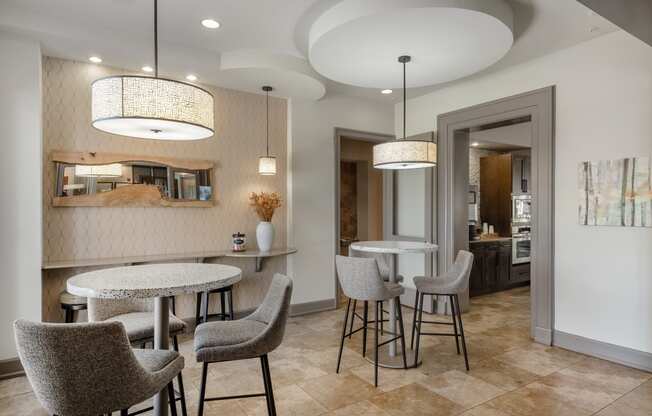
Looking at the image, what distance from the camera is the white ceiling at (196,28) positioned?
296 centimetres

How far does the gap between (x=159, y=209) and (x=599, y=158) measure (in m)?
4.33

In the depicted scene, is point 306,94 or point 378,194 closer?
point 306,94

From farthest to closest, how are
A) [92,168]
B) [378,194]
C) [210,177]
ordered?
[378,194], [210,177], [92,168]

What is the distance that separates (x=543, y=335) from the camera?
3861mm

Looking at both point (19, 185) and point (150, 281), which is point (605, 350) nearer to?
point (150, 281)

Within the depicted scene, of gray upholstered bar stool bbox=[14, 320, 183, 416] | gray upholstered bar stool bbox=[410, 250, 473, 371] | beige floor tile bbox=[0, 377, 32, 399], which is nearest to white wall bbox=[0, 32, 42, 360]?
beige floor tile bbox=[0, 377, 32, 399]

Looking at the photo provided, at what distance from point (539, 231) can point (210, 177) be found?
141 inches

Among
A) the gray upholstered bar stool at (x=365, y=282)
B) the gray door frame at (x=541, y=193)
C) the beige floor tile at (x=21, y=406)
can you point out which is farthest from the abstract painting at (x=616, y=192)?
the beige floor tile at (x=21, y=406)

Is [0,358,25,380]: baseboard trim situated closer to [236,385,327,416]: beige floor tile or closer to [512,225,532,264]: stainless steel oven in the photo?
[236,385,327,416]: beige floor tile

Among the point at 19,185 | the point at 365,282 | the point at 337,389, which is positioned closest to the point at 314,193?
the point at 365,282

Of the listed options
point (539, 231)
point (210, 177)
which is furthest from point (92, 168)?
point (539, 231)

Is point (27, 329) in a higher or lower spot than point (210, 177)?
lower

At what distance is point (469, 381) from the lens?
119 inches

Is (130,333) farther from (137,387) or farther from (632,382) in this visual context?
(632,382)
